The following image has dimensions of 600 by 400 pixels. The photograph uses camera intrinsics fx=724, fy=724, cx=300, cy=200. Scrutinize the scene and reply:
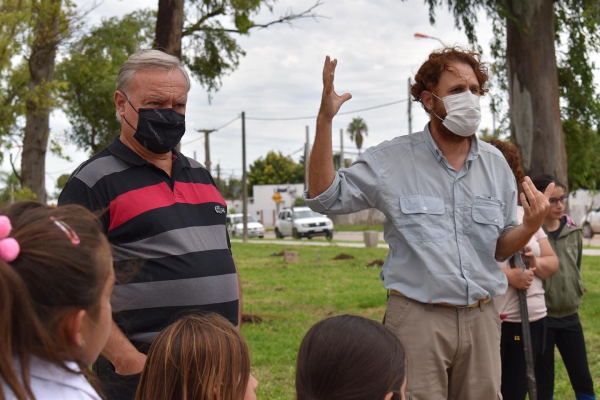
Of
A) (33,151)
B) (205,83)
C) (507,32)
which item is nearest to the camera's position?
(507,32)

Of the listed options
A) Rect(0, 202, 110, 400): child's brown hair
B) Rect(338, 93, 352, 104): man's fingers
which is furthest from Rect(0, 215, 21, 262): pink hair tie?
Rect(338, 93, 352, 104): man's fingers

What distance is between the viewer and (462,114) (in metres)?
3.39

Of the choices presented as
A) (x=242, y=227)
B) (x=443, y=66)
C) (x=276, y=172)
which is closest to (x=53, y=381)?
(x=443, y=66)

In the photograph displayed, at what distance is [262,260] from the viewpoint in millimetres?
19359

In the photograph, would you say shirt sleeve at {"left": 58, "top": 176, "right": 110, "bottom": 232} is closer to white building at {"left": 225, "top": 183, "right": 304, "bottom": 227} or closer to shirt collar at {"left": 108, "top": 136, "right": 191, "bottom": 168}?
shirt collar at {"left": 108, "top": 136, "right": 191, "bottom": 168}

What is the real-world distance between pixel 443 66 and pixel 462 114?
10.4 inches

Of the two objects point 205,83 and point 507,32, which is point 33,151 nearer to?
point 205,83

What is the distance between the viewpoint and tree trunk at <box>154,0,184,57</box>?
6848 mm

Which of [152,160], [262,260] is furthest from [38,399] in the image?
[262,260]

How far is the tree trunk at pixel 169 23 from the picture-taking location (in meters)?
6.85

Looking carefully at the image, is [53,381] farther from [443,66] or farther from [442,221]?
[443,66]

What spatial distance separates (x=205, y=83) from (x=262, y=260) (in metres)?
10.2

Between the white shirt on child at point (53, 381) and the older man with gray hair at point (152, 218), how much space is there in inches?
40.2

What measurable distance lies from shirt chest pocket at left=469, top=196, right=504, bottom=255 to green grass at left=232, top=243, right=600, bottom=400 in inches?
119
